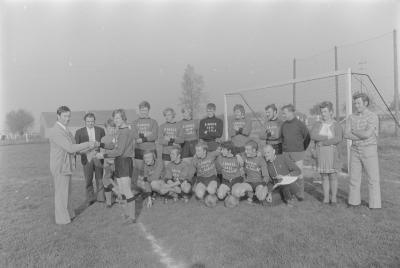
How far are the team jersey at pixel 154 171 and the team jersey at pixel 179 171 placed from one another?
5.9 inches

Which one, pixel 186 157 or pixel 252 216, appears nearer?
pixel 252 216

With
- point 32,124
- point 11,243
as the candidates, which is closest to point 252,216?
point 11,243

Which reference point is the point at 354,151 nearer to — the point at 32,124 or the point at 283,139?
the point at 283,139

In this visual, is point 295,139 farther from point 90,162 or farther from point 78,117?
point 78,117

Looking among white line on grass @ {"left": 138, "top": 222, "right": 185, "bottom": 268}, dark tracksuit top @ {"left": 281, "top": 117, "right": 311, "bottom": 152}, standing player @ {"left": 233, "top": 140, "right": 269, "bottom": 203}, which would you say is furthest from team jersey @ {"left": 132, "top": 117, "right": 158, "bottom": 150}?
dark tracksuit top @ {"left": 281, "top": 117, "right": 311, "bottom": 152}

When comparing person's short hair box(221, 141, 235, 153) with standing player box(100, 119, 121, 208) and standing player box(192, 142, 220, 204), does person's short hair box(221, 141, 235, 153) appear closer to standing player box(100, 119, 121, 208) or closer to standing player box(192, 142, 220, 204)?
standing player box(192, 142, 220, 204)

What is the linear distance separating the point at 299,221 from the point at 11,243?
4.20 metres

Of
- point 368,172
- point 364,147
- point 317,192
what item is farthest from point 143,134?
point 368,172

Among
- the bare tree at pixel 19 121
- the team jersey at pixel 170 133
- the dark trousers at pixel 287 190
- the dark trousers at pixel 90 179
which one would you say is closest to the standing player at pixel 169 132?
the team jersey at pixel 170 133

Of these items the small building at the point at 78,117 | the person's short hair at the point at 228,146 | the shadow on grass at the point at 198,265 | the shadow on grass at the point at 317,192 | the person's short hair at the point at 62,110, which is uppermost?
the small building at the point at 78,117

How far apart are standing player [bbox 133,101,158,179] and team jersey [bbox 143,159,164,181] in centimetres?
26

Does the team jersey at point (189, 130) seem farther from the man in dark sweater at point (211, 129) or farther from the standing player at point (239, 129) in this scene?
the standing player at point (239, 129)

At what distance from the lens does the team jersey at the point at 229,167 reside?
5.94 m

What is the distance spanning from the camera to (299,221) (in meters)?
4.71
